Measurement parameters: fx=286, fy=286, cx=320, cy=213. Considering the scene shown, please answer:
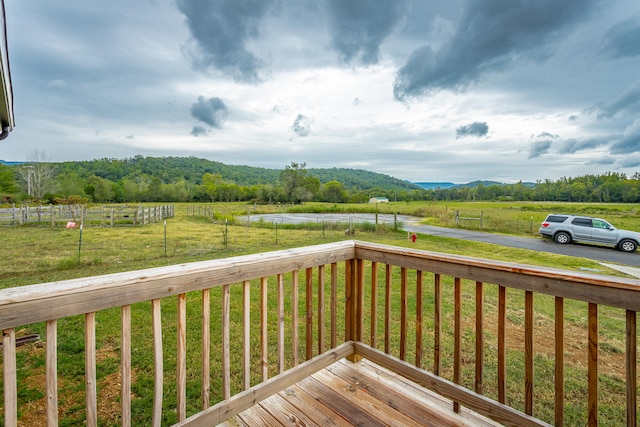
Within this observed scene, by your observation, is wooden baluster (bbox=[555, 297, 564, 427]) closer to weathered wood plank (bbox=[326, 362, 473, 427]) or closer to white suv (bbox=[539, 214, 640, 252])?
weathered wood plank (bbox=[326, 362, 473, 427])

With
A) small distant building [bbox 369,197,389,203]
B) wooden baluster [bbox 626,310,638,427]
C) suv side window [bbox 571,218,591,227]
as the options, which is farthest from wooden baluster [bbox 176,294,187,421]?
small distant building [bbox 369,197,389,203]

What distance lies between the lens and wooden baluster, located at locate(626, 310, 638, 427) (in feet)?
3.10

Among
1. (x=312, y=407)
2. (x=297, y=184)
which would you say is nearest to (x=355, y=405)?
(x=312, y=407)

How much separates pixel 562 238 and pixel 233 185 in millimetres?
16143

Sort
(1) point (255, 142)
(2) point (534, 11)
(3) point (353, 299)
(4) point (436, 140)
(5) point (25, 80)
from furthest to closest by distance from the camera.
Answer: (1) point (255, 142) < (4) point (436, 140) < (5) point (25, 80) < (2) point (534, 11) < (3) point (353, 299)

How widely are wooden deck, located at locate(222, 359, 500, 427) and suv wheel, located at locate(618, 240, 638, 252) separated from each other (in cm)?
593

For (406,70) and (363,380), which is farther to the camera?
(406,70)

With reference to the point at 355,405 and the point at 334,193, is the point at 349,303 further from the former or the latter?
the point at 334,193

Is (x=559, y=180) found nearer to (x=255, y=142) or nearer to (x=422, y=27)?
(x=422, y=27)

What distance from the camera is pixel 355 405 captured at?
1.45m

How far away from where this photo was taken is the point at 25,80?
583cm

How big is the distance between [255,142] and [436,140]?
8504 mm

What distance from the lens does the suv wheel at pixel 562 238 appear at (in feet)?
20.6

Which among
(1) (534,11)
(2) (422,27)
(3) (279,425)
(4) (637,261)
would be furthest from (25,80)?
(4) (637,261)
